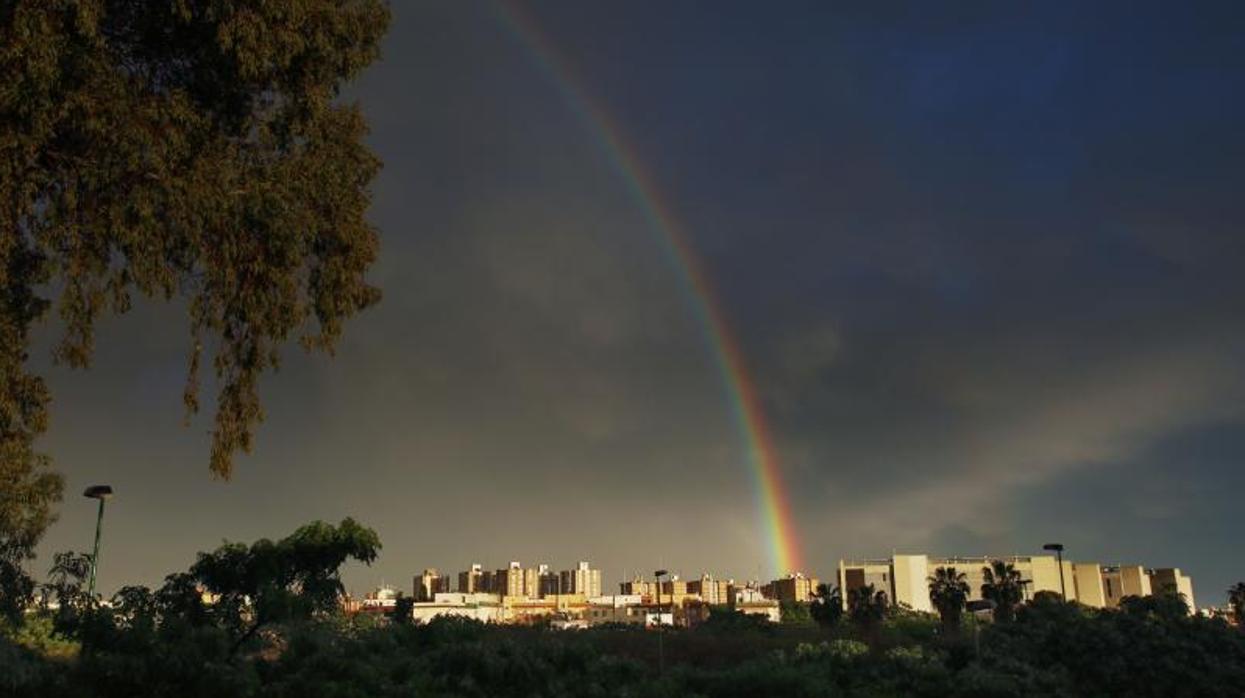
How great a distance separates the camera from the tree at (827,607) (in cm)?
7744

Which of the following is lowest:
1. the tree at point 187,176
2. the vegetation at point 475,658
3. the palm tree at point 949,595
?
the vegetation at point 475,658

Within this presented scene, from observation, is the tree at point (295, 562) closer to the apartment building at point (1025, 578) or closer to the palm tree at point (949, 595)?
the palm tree at point (949, 595)

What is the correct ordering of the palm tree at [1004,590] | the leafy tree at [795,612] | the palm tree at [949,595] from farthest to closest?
the leafy tree at [795,612], the palm tree at [949,595], the palm tree at [1004,590]

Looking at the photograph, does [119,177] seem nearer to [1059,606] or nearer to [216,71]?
[216,71]

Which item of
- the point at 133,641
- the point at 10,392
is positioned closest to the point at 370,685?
the point at 133,641

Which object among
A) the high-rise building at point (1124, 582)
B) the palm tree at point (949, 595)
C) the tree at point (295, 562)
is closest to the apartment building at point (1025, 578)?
the high-rise building at point (1124, 582)

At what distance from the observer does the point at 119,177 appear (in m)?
14.7

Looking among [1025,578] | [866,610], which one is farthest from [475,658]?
[1025,578]

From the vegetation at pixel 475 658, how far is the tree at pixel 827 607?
128 ft

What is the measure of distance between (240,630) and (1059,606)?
86.4 feet

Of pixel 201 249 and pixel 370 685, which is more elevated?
pixel 201 249

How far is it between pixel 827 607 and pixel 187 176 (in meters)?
70.6

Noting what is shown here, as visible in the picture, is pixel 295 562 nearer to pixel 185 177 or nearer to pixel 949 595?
pixel 185 177

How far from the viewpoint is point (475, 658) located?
808 inches
